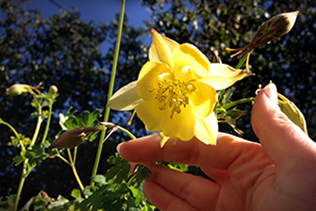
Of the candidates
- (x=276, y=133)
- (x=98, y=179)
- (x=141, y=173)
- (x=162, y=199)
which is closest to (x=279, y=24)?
(x=276, y=133)

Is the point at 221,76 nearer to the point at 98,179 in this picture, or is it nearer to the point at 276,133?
the point at 276,133

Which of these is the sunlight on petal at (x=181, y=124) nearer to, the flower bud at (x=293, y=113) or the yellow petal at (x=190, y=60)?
the yellow petal at (x=190, y=60)

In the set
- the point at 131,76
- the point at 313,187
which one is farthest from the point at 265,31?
the point at 131,76

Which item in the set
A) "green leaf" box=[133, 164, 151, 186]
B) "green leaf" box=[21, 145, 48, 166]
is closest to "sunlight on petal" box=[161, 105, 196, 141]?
"green leaf" box=[133, 164, 151, 186]

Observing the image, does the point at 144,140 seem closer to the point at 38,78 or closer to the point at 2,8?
the point at 38,78

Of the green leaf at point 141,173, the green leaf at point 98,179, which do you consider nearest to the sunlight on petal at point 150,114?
the green leaf at point 141,173

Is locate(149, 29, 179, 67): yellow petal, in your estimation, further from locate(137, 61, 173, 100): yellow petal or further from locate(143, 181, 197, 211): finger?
locate(143, 181, 197, 211): finger
